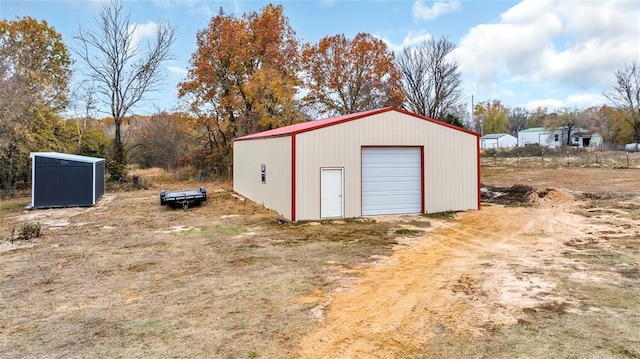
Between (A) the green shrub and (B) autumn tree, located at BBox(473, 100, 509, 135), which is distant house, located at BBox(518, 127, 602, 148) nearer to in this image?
(B) autumn tree, located at BBox(473, 100, 509, 135)

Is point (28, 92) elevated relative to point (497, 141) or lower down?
lower down

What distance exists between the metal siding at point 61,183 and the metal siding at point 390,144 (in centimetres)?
874

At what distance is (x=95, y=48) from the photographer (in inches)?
950

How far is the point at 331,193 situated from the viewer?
11664 mm

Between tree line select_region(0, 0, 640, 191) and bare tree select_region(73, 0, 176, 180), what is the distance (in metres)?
0.06

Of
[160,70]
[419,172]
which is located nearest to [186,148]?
[160,70]

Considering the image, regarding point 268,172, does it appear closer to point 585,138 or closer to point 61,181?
point 61,181

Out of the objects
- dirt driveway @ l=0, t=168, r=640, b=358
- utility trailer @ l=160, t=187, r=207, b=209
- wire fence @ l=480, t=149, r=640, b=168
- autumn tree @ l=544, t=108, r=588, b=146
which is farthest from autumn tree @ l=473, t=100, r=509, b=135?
dirt driveway @ l=0, t=168, r=640, b=358

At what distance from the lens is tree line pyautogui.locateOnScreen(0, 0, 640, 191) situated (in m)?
20.9

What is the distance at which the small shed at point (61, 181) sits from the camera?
1385 centimetres

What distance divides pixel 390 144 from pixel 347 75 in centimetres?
2056

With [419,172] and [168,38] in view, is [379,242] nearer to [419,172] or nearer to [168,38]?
[419,172]

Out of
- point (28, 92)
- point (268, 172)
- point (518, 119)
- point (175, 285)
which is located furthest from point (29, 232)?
point (518, 119)

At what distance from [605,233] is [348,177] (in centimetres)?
644
